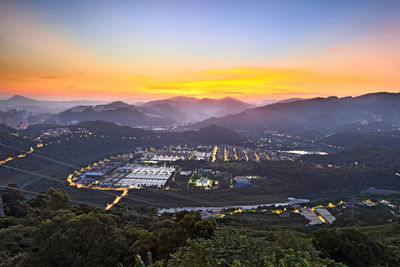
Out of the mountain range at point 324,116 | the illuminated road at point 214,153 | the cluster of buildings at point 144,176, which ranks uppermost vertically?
the mountain range at point 324,116

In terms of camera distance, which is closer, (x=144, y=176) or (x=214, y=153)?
(x=144, y=176)

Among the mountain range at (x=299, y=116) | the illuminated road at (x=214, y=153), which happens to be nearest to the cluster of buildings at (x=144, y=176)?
the illuminated road at (x=214, y=153)

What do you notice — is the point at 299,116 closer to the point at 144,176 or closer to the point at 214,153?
the point at 214,153

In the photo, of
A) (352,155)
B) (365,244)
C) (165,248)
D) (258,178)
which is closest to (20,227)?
(165,248)

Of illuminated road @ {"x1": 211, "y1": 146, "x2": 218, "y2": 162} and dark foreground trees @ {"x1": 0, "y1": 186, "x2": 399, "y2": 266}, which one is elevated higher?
dark foreground trees @ {"x1": 0, "y1": 186, "x2": 399, "y2": 266}

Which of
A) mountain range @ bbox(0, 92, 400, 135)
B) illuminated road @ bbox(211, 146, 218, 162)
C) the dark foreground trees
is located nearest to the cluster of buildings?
illuminated road @ bbox(211, 146, 218, 162)

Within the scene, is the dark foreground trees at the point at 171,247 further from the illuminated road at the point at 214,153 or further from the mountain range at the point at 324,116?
the mountain range at the point at 324,116

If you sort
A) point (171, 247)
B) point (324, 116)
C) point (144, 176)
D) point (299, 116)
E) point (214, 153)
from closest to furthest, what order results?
point (171, 247) < point (144, 176) < point (214, 153) < point (324, 116) < point (299, 116)

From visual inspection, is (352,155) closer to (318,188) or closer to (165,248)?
(318,188)

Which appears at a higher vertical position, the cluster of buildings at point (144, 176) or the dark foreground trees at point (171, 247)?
the dark foreground trees at point (171, 247)

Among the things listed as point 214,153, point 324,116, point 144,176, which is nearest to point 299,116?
point 324,116

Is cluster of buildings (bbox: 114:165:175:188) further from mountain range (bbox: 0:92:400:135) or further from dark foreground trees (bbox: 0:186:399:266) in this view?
mountain range (bbox: 0:92:400:135)
